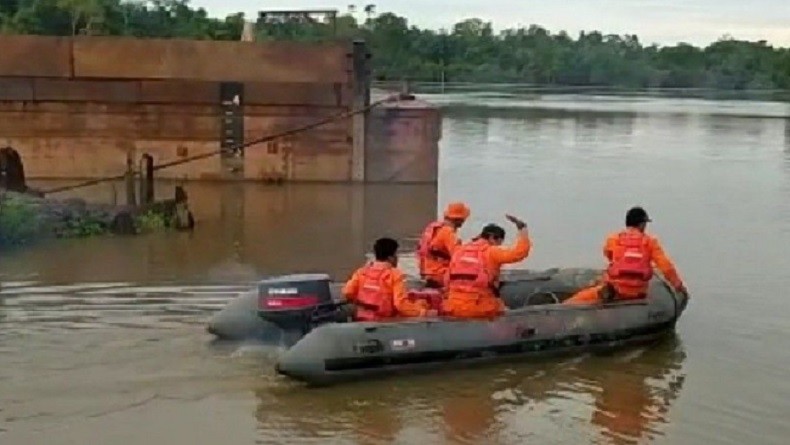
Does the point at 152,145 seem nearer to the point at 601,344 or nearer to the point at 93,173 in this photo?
the point at 93,173

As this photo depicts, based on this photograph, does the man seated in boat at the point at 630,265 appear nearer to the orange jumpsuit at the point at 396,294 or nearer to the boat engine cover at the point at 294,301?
the orange jumpsuit at the point at 396,294

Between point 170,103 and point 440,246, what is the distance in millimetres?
14056

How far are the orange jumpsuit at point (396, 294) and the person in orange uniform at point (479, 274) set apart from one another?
1.21 feet

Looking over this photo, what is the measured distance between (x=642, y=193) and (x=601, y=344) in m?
15.2

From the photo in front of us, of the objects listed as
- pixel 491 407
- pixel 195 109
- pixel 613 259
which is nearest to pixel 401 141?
pixel 195 109

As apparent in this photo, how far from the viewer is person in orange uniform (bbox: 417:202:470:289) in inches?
474

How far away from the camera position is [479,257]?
35.8 feet

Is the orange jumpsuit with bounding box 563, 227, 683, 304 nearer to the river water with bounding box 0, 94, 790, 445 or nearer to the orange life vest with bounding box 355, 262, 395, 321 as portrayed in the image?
the river water with bounding box 0, 94, 790, 445

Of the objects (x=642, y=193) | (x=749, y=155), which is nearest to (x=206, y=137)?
(x=642, y=193)

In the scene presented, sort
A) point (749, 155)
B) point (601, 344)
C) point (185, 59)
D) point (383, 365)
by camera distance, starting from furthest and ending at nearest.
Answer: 1. point (749, 155)
2. point (185, 59)
3. point (601, 344)
4. point (383, 365)

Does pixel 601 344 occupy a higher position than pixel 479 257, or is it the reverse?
pixel 479 257

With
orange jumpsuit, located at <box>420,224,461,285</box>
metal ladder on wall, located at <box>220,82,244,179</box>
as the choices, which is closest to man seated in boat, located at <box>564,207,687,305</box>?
orange jumpsuit, located at <box>420,224,461,285</box>

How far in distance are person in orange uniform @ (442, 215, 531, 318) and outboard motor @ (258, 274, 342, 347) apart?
1.06 metres

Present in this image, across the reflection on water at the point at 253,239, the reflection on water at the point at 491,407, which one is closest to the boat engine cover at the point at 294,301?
the reflection on water at the point at 491,407
